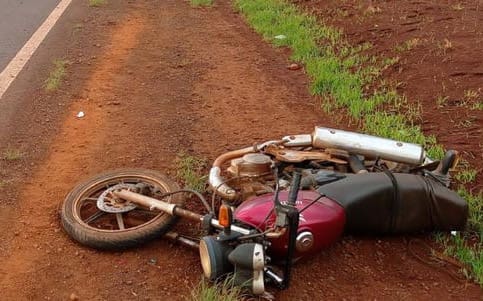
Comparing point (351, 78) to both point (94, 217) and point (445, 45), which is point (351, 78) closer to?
point (445, 45)

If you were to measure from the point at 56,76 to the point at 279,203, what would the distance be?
14.2 feet

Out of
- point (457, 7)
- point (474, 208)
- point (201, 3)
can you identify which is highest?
point (457, 7)

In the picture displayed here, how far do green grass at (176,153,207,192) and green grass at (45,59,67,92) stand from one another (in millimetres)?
2207

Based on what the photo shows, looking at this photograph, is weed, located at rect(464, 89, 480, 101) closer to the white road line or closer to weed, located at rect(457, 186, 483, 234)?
weed, located at rect(457, 186, 483, 234)

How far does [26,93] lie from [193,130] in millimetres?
2006

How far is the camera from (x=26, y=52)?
794 centimetres

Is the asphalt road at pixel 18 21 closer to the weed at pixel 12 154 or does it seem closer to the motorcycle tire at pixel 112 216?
the weed at pixel 12 154

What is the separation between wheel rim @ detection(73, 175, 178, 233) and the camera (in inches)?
167

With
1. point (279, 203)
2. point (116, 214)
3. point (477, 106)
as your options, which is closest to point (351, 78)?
point (477, 106)

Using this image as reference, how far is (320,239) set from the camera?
3721 millimetres

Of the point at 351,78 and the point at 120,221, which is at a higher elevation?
the point at 351,78

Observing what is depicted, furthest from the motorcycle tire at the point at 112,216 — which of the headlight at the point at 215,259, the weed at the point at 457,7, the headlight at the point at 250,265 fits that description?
the weed at the point at 457,7

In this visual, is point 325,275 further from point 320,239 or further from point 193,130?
point 193,130

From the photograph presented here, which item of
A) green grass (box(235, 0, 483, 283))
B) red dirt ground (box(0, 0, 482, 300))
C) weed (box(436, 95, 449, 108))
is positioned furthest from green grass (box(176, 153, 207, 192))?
weed (box(436, 95, 449, 108))
